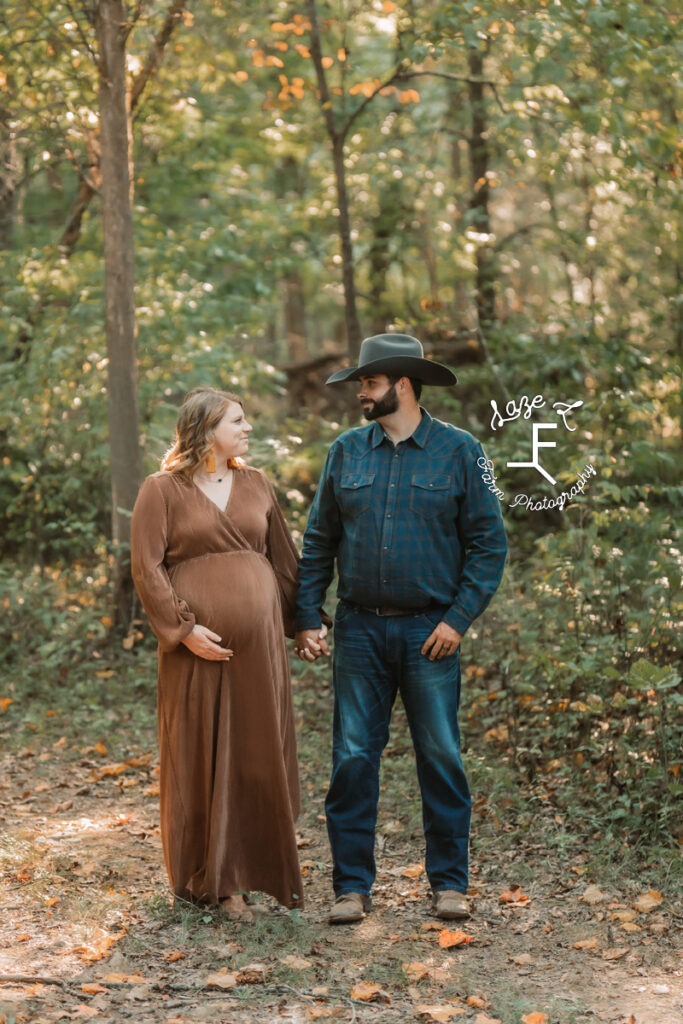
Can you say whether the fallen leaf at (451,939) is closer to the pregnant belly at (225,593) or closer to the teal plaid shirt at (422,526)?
the teal plaid shirt at (422,526)

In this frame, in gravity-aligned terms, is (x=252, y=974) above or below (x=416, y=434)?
below

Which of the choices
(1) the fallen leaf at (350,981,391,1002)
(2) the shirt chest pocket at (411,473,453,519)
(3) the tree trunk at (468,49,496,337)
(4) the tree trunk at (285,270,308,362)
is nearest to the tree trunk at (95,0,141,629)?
(3) the tree trunk at (468,49,496,337)

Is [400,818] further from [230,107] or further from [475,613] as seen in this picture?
[230,107]

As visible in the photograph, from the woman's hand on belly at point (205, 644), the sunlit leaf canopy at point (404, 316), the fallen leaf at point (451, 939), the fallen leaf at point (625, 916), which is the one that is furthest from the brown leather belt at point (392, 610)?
the fallen leaf at point (625, 916)

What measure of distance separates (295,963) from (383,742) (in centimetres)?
104

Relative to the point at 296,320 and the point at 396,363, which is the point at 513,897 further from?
the point at 296,320

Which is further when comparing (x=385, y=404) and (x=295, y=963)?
(x=385, y=404)

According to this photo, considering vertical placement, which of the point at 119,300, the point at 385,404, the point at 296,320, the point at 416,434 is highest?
the point at 296,320

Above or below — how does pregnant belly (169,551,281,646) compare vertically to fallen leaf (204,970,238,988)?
above

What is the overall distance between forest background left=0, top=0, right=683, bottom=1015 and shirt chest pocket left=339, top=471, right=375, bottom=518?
1.54m

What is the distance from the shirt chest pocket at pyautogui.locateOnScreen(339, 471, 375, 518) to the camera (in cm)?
456

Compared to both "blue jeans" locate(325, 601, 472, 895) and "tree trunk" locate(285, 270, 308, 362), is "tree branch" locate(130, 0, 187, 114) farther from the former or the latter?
"tree trunk" locate(285, 270, 308, 362)

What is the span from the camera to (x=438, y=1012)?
3.60 meters

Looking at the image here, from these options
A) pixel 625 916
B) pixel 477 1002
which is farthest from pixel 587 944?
pixel 477 1002
